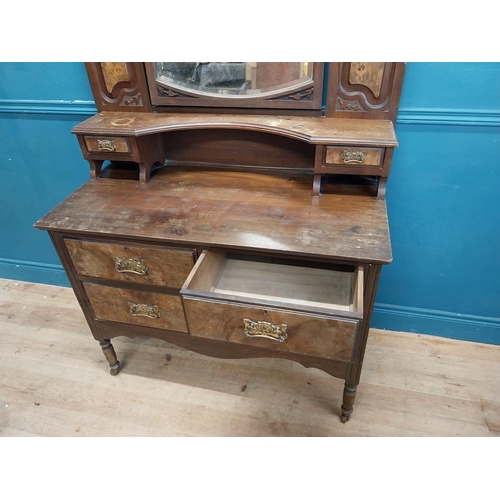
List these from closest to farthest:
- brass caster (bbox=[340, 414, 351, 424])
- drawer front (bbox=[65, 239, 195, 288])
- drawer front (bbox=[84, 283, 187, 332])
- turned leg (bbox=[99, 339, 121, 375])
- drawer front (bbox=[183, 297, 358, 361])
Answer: drawer front (bbox=[183, 297, 358, 361])
drawer front (bbox=[65, 239, 195, 288])
drawer front (bbox=[84, 283, 187, 332])
brass caster (bbox=[340, 414, 351, 424])
turned leg (bbox=[99, 339, 121, 375])

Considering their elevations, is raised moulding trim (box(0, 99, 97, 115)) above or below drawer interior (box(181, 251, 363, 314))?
above

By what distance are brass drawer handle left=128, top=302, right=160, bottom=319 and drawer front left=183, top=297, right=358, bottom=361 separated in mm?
255

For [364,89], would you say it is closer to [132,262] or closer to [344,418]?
[132,262]

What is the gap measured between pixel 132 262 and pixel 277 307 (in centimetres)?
52

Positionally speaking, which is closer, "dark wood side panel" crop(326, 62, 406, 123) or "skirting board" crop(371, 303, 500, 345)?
"dark wood side panel" crop(326, 62, 406, 123)

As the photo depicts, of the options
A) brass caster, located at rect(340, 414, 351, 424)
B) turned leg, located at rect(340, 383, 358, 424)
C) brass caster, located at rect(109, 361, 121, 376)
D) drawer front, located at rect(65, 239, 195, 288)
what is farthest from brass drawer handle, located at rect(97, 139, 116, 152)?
brass caster, located at rect(340, 414, 351, 424)

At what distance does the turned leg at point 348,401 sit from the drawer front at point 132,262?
687mm

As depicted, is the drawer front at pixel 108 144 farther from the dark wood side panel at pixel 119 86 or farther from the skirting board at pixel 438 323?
the skirting board at pixel 438 323

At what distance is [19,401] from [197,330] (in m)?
1.06

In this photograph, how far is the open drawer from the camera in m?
0.95

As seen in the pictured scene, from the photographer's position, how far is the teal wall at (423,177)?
49.4 inches

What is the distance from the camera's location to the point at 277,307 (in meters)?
0.97

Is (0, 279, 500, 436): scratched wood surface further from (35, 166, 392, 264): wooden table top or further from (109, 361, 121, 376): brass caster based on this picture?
(35, 166, 392, 264): wooden table top

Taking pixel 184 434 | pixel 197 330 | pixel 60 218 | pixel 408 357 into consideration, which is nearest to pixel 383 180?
pixel 197 330
